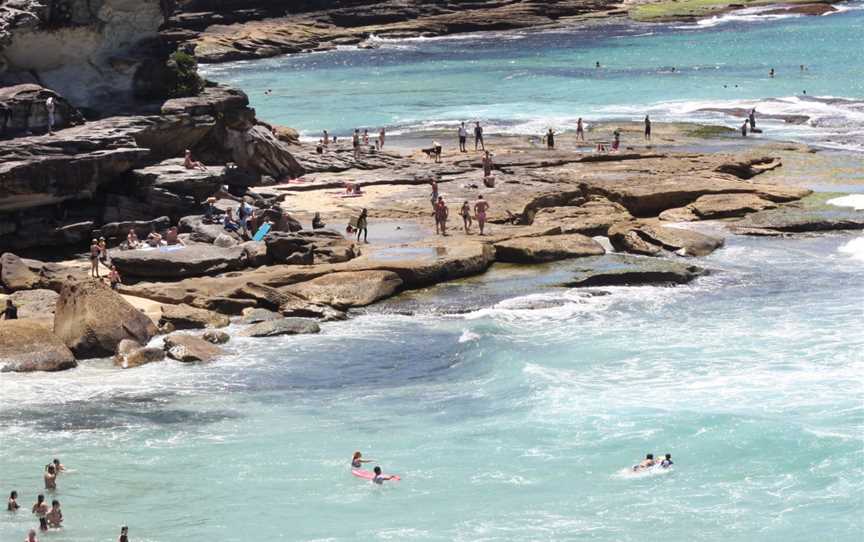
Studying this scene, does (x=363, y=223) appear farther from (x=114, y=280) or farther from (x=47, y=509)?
(x=47, y=509)

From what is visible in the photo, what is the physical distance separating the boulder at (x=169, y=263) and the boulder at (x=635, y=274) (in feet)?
32.5

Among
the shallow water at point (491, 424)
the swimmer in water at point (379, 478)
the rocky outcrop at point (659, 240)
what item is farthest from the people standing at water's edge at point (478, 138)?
the swimmer in water at point (379, 478)

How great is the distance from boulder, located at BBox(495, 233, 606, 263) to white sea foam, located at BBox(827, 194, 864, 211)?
1017 centimetres

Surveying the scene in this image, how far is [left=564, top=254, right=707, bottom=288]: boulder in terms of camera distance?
3881cm

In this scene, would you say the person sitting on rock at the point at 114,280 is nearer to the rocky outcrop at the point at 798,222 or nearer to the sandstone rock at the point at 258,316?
the sandstone rock at the point at 258,316

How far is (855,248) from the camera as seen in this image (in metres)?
42.3

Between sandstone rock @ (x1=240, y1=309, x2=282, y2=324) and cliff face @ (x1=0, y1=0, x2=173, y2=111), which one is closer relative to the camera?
sandstone rock @ (x1=240, y1=309, x2=282, y2=324)

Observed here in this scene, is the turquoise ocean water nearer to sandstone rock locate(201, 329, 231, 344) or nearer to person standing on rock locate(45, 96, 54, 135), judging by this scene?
sandstone rock locate(201, 329, 231, 344)

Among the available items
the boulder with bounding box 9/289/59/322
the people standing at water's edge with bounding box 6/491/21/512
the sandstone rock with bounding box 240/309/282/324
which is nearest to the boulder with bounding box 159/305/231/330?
the sandstone rock with bounding box 240/309/282/324

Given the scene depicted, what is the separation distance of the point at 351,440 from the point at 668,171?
2674cm

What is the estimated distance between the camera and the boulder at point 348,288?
37.2m

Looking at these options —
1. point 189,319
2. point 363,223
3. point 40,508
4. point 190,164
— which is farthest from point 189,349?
point 190,164

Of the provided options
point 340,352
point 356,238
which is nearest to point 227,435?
point 340,352

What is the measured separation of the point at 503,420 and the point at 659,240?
1439 cm
